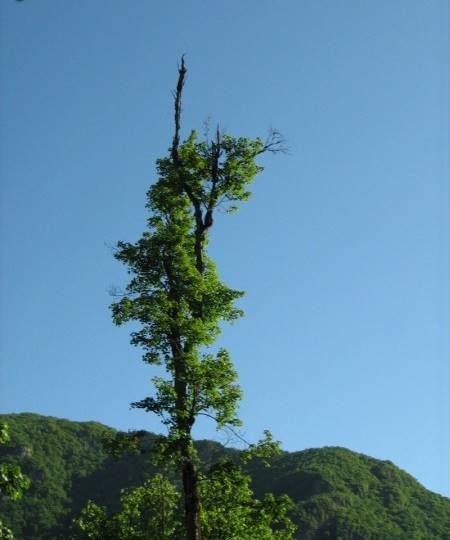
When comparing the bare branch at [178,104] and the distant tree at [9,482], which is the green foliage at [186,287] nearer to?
the bare branch at [178,104]

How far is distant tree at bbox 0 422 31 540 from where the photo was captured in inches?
500

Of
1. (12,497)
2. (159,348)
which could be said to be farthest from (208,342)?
(12,497)

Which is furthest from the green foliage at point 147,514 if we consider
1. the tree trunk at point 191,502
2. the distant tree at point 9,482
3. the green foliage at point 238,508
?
the distant tree at point 9,482

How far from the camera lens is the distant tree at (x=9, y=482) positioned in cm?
1269

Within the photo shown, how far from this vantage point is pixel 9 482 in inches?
511

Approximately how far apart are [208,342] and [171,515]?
68.4 feet

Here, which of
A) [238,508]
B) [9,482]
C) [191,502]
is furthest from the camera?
[238,508]

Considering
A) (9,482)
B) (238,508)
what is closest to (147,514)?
(238,508)

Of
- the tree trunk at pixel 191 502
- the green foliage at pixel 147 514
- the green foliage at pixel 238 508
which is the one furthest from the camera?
the green foliage at pixel 147 514

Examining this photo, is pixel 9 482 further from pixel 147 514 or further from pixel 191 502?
pixel 147 514

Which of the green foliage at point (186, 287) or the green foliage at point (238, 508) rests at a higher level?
the green foliage at point (186, 287)

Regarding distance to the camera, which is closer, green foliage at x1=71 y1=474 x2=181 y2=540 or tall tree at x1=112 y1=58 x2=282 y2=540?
tall tree at x1=112 y1=58 x2=282 y2=540

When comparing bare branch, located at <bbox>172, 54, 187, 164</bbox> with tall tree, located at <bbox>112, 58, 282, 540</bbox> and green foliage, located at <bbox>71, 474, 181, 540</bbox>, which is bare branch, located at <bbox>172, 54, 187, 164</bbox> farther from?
green foliage, located at <bbox>71, 474, 181, 540</bbox>

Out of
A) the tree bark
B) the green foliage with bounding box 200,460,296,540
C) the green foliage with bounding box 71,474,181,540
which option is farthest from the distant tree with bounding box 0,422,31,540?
the green foliage with bounding box 71,474,181,540
